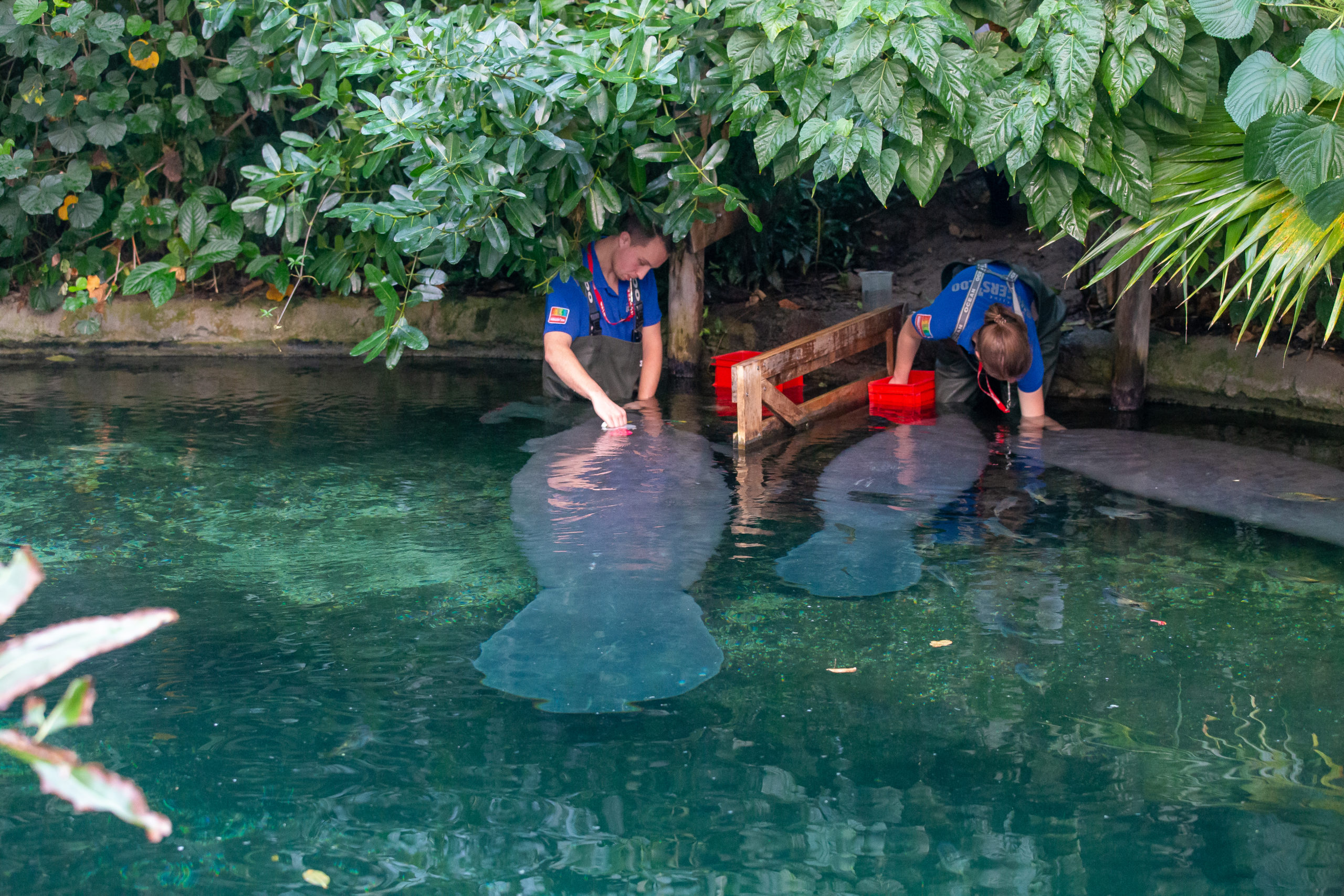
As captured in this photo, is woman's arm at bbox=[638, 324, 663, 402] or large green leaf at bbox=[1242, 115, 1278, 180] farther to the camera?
woman's arm at bbox=[638, 324, 663, 402]

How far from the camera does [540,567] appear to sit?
367cm

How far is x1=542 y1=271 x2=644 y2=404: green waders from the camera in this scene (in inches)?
230

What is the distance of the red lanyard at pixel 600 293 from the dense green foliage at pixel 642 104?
14 cm

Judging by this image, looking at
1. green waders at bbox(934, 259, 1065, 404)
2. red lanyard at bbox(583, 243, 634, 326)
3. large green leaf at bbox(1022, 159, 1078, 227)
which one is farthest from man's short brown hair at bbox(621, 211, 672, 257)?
large green leaf at bbox(1022, 159, 1078, 227)

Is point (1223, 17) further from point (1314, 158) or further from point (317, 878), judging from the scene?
point (317, 878)

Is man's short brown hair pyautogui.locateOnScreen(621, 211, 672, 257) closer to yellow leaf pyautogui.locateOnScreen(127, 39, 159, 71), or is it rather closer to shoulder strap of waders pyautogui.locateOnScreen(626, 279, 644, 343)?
shoulder strap of waders pyautogui.locateOnScreen(626, 279, 644, 343)

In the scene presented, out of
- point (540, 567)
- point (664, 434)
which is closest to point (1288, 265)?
point (540, 567)

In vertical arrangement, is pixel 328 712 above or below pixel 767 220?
below

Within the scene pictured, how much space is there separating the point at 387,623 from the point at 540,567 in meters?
0.59

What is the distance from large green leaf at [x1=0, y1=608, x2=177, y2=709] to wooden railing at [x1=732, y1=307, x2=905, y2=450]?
4430 millimetres

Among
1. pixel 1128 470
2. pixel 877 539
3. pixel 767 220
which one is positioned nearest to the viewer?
pixel 877 539

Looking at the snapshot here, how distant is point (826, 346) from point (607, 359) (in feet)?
3.79

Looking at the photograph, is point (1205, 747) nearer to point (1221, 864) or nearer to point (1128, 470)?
point (1221, 864)

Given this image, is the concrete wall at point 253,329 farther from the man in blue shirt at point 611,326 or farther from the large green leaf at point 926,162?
the large green leaf at point 926,162
